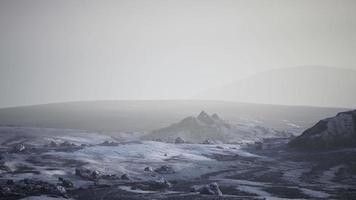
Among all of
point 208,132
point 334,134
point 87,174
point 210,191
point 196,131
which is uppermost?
point 334,134

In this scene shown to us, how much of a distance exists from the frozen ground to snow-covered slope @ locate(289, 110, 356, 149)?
449 cm

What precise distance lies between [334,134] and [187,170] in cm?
3439

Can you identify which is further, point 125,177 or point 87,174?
point 125,177

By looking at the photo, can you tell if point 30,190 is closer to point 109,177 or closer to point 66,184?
point 66,184

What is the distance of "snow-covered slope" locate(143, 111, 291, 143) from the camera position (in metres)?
115

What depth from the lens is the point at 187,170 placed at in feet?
193

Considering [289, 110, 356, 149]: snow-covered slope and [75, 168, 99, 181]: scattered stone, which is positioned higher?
[289, 110, 356, 149]: snow-covered slope

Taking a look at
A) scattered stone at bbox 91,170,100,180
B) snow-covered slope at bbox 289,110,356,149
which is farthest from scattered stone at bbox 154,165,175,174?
snow-covered slope at bbox 289,110,356,149

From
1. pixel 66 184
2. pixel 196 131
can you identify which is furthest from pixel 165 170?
pixel 196 131

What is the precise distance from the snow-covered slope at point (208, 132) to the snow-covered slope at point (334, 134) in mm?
34407

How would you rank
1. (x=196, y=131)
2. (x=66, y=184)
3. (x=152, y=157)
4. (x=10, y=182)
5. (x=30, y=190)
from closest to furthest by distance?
(x=30, y=190) < (x=10, y=182) < (x=66, y=184) < (x=152, y=157) < (x=196, y=131)

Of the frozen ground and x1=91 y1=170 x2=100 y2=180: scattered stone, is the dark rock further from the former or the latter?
x1=91 y1=170 x2=100 y2=180: scattered stone

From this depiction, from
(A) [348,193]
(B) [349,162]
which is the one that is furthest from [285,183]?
(B) [349,162]

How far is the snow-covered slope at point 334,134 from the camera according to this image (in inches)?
2936
